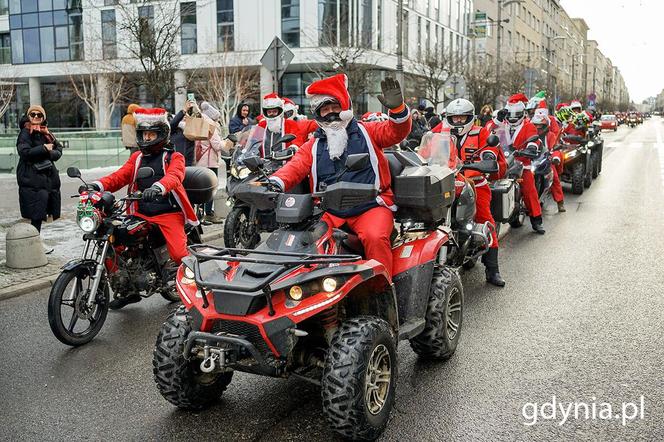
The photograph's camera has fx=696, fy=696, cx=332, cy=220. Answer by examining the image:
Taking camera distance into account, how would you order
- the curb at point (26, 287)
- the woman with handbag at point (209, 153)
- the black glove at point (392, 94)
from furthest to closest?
the woman with handbag at point (209, 153), the curb at point (26, 287), the black glove at point (392, 94)

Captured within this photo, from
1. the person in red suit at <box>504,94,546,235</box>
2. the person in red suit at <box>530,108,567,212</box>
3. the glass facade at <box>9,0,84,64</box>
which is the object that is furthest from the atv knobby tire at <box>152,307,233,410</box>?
the glass facade at <box>9,0,84,64</box>

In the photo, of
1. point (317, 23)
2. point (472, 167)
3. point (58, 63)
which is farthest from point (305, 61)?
point (472, 167)

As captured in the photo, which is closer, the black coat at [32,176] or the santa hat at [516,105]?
the black coat at [32,176]

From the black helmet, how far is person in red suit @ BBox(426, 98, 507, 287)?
3.14 m

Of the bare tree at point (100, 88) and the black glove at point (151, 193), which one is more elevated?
the bare tree at point (100, 88)

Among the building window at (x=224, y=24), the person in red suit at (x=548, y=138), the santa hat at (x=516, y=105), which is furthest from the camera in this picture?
the building window at (x=224, y=24)

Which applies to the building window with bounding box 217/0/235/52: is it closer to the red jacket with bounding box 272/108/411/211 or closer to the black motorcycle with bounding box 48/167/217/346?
the black motorcycle with bounding box 48/167/217/346

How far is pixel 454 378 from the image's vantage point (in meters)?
4.93

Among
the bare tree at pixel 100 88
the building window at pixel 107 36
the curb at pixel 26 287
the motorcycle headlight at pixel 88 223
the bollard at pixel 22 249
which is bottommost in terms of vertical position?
the curb at pixel 26 287

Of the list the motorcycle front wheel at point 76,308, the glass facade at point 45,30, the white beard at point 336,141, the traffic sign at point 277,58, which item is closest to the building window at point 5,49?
the glass facade at point 45,30

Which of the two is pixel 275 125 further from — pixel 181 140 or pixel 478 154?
pixel 478 154

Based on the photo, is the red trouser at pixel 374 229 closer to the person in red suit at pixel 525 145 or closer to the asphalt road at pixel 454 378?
the asphalt road at pixel 454 378

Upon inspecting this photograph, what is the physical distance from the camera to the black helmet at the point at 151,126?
617 cm

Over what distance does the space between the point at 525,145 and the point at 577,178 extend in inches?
236
